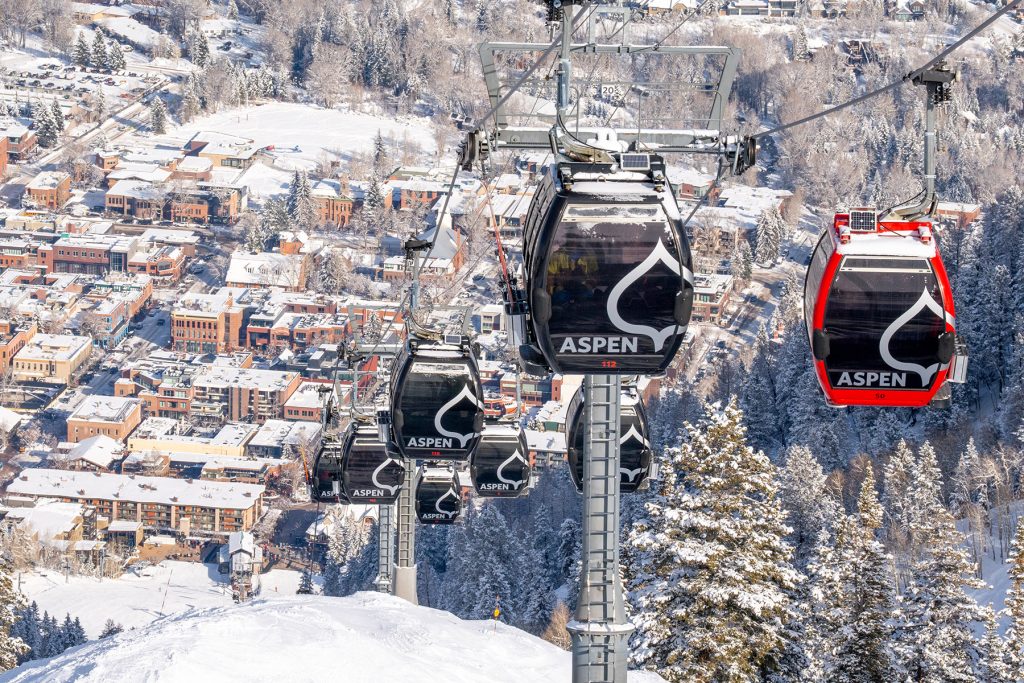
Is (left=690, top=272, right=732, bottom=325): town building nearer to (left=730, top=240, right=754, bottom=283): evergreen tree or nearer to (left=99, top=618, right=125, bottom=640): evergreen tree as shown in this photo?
(left=730, top=240, right=754, bottom=283): evergreen tree

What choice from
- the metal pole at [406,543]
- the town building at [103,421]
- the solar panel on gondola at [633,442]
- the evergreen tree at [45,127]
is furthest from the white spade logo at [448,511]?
the evergreen tree at [45,127]

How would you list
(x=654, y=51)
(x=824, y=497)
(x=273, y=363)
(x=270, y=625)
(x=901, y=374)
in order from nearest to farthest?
(x=901, y=374), (x=654, y=51), (x=270, y=625), (x=824, y=497), (x=273, y=363)

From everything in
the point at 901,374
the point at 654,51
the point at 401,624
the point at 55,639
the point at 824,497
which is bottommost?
the point at 55,639

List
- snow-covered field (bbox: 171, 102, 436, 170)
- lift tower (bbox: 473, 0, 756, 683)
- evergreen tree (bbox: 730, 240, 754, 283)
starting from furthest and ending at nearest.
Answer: snow-covered field (bbox: 171, 102, 436, 170) < evergreen tree (bbox: 730, 240, 754, 283) < lift tower (bbox: 473, 0, 756, 683)

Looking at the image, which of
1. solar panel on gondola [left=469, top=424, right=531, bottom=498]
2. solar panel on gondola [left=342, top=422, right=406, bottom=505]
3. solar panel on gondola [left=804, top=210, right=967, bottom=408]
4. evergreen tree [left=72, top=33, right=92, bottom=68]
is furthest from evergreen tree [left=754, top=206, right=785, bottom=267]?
solar panel on gondola [left=804, top=210, right=967, bottom=408]

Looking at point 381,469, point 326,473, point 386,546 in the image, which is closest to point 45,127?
point 326,473

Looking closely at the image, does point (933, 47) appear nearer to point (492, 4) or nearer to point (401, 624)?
point (492, 4)

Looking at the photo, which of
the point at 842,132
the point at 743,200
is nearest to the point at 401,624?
the point at 743,200
